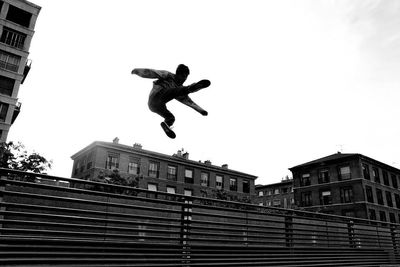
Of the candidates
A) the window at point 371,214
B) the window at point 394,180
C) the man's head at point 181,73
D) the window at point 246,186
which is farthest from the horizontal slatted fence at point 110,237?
the window at point 394,180

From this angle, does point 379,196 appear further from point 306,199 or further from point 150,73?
point 150,73

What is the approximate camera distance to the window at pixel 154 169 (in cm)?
3859

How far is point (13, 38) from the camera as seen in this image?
1161 inches

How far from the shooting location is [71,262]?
10.8 ft

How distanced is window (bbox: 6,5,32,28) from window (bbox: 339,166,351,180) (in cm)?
4098

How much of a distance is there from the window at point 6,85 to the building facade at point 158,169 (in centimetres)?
1041

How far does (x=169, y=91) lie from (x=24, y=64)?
3058 cm

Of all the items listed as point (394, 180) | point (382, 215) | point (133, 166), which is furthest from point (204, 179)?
point (394, 180)

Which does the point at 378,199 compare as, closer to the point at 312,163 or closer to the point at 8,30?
the point at 312,163

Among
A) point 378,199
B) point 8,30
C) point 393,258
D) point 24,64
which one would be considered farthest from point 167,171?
point 393,258

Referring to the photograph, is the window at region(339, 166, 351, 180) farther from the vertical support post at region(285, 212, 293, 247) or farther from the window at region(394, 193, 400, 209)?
the vertical support post at region(285, 212, 293, 247)

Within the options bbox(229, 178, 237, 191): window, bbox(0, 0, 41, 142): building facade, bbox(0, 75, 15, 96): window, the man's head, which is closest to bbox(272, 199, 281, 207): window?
bbox(229, 178, 237, 191): window

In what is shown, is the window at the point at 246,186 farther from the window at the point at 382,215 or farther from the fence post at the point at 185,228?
the fence post at the point at 185,228

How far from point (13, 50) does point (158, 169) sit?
66.5ft
